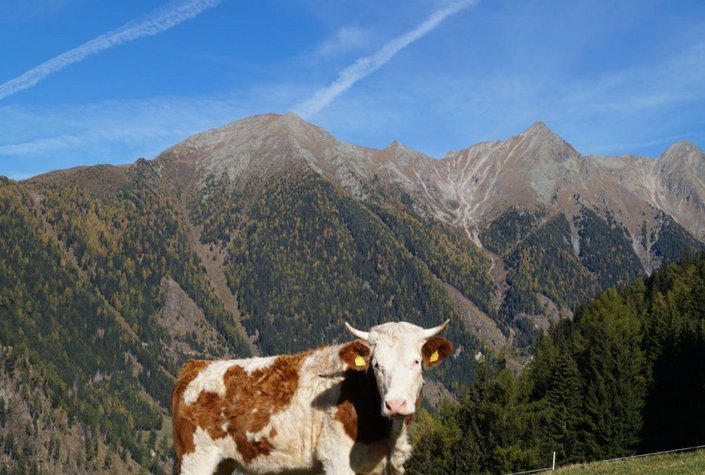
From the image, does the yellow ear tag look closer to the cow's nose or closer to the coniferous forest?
the cow's nose

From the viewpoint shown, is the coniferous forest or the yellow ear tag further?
the coniferous forest

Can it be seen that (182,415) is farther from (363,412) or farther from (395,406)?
(395,406)

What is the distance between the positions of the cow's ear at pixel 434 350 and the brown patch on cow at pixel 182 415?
16.7 ft

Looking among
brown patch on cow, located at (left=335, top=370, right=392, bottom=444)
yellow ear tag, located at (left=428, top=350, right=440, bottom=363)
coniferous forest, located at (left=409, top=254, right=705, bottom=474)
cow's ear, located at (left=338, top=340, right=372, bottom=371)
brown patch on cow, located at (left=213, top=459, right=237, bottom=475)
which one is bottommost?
coniferous forest, located at (left=409, top=254, right=705, bottom=474)

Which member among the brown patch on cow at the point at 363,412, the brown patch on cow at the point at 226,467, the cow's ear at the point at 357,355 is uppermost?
the cow's ear at the point at 357,355

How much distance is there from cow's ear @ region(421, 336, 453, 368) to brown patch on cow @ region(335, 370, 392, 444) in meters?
1.09

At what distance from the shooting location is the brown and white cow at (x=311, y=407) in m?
12.9

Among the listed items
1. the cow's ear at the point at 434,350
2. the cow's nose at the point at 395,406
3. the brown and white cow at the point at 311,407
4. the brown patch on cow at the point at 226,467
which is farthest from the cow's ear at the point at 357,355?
the brown patch on cow at the point at 226,467

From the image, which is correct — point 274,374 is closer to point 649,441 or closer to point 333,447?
point 333,447

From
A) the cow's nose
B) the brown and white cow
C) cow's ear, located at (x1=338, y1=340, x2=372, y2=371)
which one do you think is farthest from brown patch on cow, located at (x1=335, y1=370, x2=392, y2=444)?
the cow's nose

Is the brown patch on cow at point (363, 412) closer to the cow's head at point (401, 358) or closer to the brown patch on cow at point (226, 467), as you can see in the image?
the cow's head at point (401, 358)

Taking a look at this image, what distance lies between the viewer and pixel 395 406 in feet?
39.3

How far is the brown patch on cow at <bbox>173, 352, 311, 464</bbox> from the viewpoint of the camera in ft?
46.3

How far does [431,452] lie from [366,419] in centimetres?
7668
